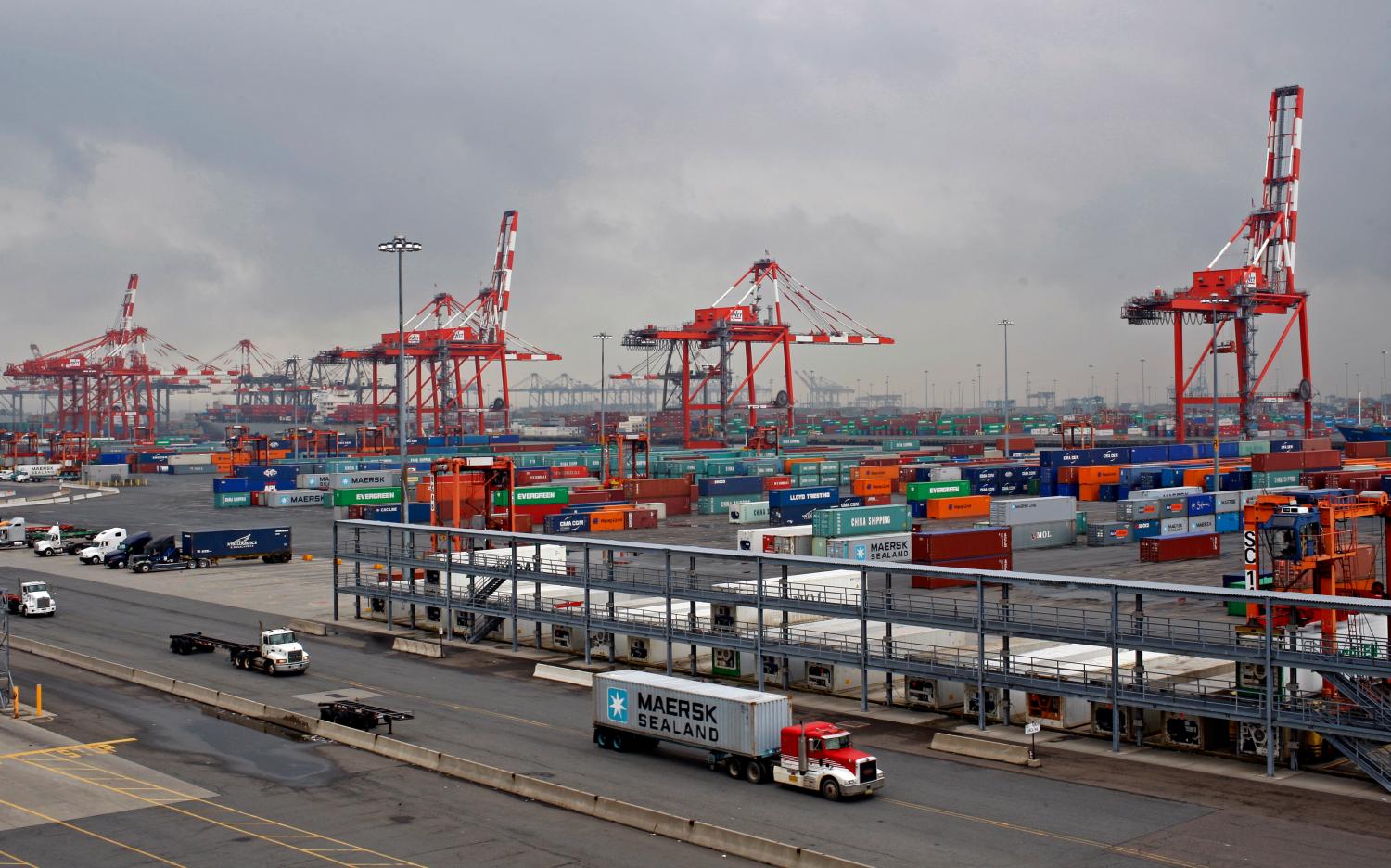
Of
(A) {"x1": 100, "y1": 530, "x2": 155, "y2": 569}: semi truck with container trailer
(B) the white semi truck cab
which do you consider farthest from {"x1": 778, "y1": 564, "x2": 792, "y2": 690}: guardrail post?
(B) the white semi truck cab

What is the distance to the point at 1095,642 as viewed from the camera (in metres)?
32.3

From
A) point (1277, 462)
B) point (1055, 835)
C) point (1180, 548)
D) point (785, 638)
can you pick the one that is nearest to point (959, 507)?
point (1180, 548)

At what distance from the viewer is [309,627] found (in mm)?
53469

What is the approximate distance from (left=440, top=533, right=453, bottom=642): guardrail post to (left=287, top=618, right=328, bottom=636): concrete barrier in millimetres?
5751

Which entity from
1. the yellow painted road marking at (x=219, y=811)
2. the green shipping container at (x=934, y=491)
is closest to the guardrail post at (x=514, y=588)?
the yellow painted road marking at (x=219, y=811)

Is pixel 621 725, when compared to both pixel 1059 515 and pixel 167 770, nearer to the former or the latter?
pixel 167 770

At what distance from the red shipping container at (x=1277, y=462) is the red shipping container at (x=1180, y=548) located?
38.5 meters

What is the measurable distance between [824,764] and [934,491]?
68501mm

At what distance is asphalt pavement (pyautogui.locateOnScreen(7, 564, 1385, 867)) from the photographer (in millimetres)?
24078

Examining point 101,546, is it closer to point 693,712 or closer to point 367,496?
point 367,496

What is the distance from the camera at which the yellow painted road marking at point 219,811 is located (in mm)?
24453

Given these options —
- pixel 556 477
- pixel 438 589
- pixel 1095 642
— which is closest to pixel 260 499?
pixel 556 477

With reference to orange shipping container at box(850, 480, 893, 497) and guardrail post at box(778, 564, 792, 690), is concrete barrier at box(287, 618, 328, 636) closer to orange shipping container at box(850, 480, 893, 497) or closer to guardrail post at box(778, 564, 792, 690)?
guardrail post at box(778, 564, 792, 690)

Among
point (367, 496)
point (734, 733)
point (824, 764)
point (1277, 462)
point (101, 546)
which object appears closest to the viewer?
point (824, 764)
